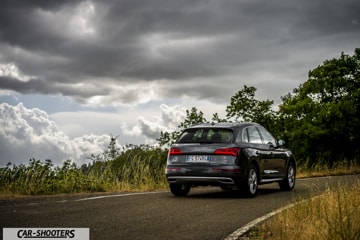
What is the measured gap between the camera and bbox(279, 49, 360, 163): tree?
32750 millimetres

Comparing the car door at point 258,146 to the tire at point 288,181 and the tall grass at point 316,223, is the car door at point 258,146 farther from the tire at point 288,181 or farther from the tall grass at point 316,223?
the tall grass at point 316,223

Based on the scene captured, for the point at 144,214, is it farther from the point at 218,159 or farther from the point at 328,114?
the point at 328,114

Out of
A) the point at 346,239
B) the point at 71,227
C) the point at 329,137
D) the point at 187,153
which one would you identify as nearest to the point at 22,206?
the point at 71,227

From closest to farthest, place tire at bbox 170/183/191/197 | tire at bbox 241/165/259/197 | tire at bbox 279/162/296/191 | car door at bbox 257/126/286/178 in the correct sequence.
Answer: tire at bbox 241/165/259/197, tire at bbox 170/183/191/197, car door at bbox 257/126/286/178, tire at bbox 279/162/296/191

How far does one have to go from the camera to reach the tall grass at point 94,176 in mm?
14125

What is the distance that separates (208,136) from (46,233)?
6.23 meters

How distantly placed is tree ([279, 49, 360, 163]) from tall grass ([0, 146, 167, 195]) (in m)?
16.2

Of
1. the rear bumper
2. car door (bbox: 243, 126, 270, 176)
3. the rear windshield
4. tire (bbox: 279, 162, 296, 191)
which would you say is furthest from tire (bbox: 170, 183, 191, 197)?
tire (bbox: 279, 162, 296, 191)

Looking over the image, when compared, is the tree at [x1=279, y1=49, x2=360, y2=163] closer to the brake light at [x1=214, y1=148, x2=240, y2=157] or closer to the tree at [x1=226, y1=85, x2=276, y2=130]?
the tree at [x1=226, y1=85, x2=276, y2=130]

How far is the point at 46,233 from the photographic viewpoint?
22.8 feet

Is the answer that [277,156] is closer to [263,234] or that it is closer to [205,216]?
[205,216]

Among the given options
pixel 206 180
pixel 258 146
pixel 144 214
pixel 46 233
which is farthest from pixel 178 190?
pixel 46 233

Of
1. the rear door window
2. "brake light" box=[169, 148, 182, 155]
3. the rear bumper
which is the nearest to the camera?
the rear bumper

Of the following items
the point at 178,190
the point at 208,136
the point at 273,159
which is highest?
the point at 208,136
